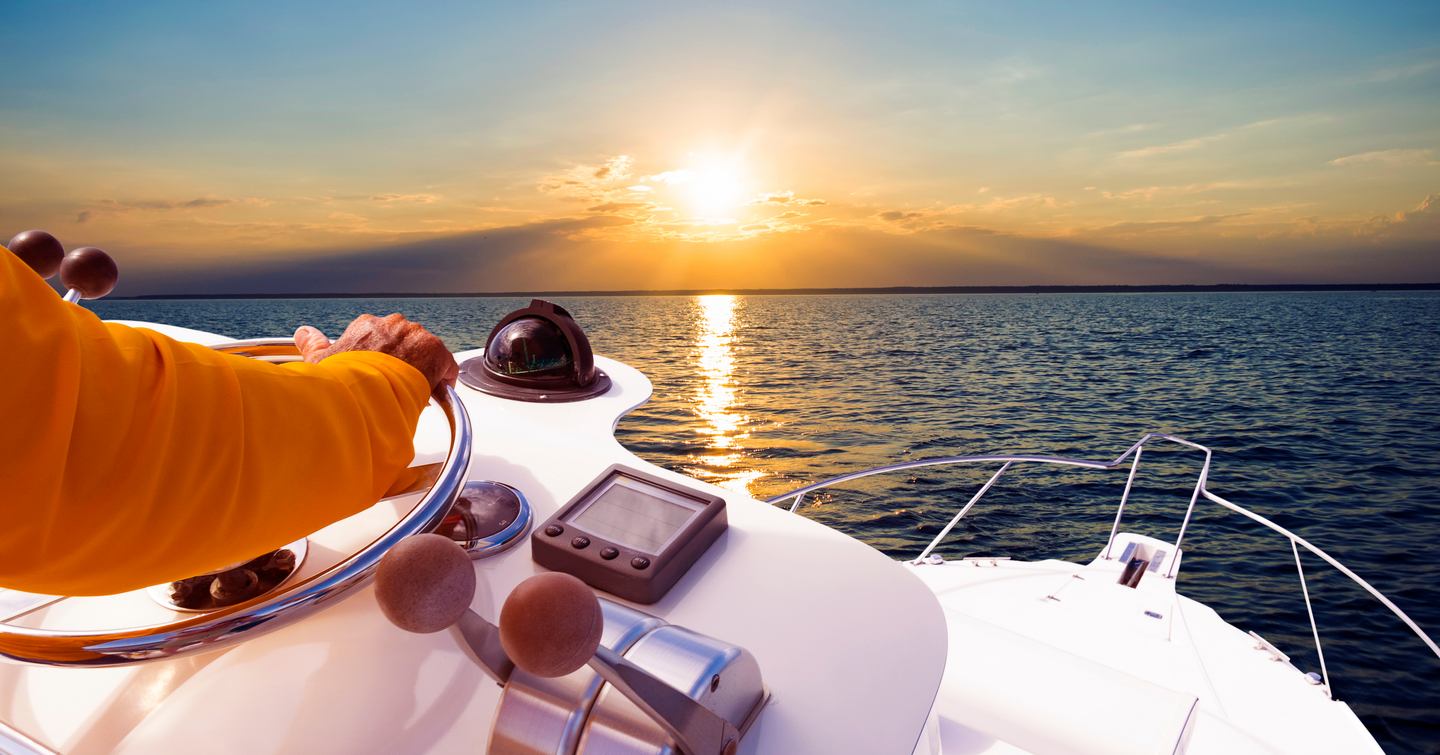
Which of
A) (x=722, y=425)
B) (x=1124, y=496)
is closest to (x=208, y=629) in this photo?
(x=1124, y=496)

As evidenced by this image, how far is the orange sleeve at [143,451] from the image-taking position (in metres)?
0.42

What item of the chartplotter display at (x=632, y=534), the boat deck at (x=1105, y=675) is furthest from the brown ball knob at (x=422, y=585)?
the boat deck at (x=1105, y=675)

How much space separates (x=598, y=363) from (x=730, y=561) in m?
1.24

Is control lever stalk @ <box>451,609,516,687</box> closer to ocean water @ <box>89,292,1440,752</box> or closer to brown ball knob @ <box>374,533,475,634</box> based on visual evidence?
brown ball knob @ <box>374,533,475,634</box>

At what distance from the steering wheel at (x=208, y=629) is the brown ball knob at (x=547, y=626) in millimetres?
161

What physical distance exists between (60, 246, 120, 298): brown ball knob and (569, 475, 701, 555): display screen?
837mm

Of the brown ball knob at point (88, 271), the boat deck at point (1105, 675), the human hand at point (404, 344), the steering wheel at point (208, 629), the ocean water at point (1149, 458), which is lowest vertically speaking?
the ocean water at point (1149, 458)

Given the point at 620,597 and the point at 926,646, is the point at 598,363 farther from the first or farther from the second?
the point at 926,646

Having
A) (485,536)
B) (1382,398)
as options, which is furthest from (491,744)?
(1382,398)

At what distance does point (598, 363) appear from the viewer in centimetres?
198

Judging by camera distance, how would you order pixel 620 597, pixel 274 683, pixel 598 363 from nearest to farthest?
pixel 274 683 < pixel 620 597 < pixel 598 363

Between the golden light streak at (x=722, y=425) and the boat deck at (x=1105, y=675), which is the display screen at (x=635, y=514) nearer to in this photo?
the boat deck at (x=1105, y=675)

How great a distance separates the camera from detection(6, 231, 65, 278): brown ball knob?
87 cm

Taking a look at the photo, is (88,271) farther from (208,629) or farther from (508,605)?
(508,605)
